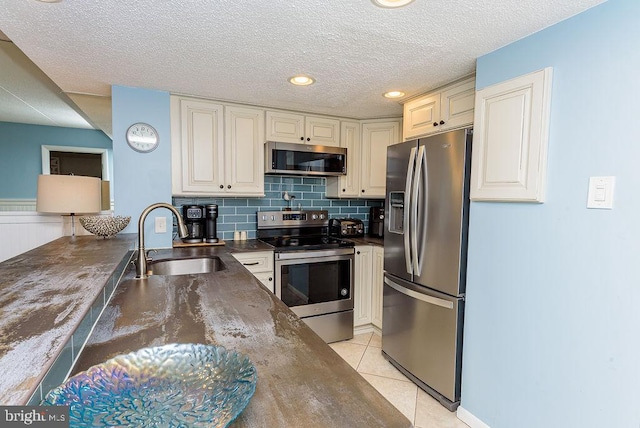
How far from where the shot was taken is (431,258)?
6.66 ft

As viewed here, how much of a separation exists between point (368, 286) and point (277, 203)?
1.20 m

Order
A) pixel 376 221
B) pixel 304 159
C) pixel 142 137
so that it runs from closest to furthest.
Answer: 1. pixel 142 137
2. pixel 304 159
3. pixel 376 221

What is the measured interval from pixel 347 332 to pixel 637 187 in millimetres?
2291

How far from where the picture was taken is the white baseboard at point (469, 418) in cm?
180

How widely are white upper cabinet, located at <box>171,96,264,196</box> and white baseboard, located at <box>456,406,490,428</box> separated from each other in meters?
2.14

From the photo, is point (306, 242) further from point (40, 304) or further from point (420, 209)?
point (40, 304)

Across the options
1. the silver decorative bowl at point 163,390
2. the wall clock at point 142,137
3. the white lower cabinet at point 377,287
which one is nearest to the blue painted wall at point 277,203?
the wall clock at point 142,137

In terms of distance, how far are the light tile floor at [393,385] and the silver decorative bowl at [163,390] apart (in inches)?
64.4

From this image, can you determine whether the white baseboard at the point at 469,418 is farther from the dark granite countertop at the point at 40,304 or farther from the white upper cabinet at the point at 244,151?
the white upper cabinet at the point at 244,151

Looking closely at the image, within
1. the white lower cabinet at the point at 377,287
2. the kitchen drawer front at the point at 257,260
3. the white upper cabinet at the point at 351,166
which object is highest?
the white upper cabinet at the point at 351,166

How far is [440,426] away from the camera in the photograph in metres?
1.84

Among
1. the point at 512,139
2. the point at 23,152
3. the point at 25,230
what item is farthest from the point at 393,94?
the point at 23,152

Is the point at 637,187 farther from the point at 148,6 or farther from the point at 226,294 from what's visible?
the point at 148,6

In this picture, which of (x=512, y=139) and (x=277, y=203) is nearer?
(x=512, y=139)
